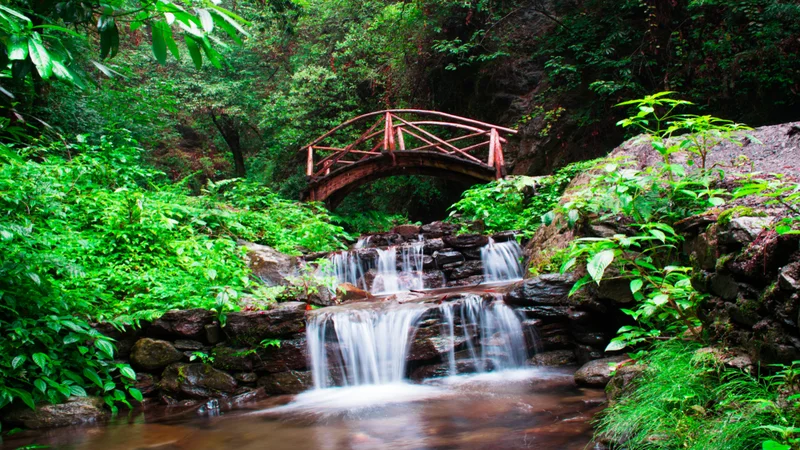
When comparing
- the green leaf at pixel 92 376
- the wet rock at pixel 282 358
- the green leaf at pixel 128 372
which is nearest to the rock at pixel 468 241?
the wet rock at pixel 282 358

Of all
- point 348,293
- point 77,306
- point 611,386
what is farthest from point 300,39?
point 611,386

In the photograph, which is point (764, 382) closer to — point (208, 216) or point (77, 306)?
point (77, 306)

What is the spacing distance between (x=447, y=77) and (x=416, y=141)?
2.08 metres

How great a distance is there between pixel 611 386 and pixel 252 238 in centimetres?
622

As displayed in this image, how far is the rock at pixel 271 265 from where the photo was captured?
6.88 metres

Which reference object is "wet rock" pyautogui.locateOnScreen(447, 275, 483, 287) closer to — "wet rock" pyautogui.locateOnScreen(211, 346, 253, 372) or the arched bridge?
the arched bridge

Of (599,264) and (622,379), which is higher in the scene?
(599,264)

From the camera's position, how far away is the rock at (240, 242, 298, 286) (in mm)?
6883

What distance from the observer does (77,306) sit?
4.73m

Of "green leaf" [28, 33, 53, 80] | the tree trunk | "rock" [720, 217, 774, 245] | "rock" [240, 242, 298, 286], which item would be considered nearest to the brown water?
"rock" [720, 217, 774, 245]

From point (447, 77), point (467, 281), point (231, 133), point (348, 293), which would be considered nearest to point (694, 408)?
point (348, 293)

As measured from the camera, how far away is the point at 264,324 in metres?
5.09

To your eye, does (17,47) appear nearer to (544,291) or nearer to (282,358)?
(282,358)

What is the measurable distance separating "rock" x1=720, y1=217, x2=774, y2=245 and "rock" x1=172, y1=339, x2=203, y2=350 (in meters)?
4.57
